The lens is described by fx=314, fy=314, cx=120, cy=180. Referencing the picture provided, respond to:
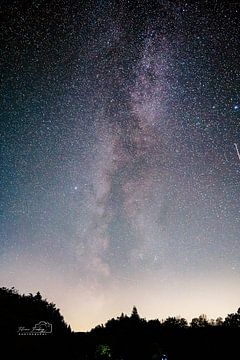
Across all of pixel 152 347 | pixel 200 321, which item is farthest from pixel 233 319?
pixel 152 347

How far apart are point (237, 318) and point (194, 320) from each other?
37.2m

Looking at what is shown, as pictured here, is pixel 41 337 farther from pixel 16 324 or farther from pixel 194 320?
pixel 194 320

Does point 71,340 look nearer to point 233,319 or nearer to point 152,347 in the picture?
point 152,347

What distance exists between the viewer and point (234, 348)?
3759 centimetres

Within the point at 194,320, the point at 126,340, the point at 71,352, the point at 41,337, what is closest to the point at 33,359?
the point at 41,337

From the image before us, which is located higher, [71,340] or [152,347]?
[71,340]
